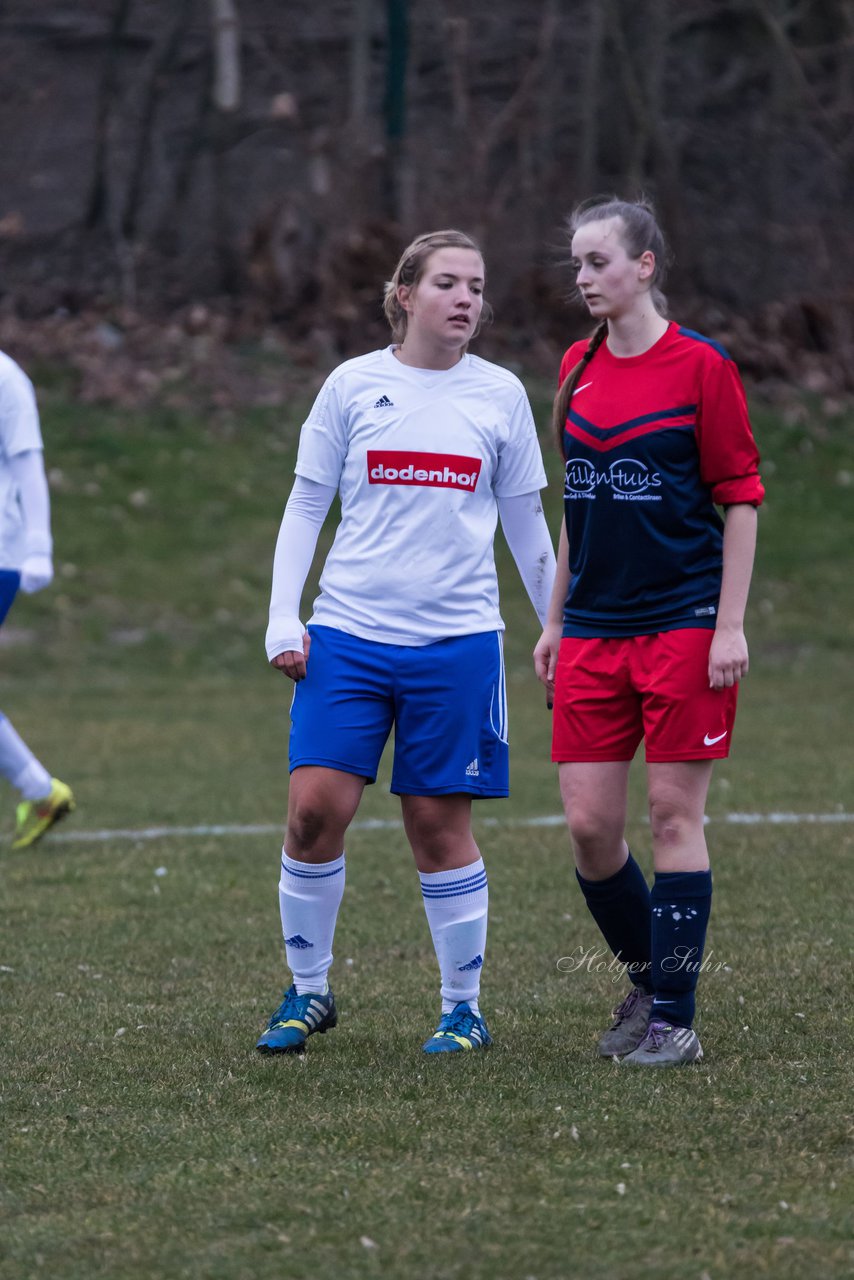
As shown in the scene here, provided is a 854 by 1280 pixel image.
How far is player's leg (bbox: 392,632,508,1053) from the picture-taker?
4.29 meters

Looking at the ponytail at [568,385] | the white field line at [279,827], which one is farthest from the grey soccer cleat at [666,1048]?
the white field line at [279,827]

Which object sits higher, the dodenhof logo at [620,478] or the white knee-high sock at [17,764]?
the dodenhof logo at [620,478]

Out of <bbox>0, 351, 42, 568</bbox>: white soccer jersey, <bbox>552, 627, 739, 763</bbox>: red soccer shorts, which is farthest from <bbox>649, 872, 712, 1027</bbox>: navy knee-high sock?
<bbox>0, 351, 42, 568</bbox>: white soccer jersey

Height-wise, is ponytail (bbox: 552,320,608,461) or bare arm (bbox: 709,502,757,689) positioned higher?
ponytail (bbox: 552,320,608,461)

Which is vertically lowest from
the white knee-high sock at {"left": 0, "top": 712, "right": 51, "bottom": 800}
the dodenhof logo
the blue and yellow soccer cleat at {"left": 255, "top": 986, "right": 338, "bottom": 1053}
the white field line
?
the white field line

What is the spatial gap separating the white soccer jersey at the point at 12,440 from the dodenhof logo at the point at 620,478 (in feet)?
10.2

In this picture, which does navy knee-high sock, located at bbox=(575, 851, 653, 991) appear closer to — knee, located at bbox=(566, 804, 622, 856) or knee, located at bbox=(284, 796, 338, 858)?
knee, located at bbox=(566, 804, 622, 856)

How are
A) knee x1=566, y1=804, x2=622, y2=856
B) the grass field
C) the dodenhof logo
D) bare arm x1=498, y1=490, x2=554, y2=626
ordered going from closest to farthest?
the grass field
the dodenhof logo
knee x1=566, y1=804, x2=622, y2=856
bare arm x1=498, y1=490, x2=554, y2=626

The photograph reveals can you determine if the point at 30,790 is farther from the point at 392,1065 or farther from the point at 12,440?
the point at 392,1065

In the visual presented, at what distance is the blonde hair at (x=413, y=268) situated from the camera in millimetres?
4355

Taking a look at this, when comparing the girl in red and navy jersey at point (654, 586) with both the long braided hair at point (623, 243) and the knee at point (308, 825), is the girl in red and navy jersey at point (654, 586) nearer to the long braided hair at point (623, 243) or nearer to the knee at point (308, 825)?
the long braided hair at point (623, 243)

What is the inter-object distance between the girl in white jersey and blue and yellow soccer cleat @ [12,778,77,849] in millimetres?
3106

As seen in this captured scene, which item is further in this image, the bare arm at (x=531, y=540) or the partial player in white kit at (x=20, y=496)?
the partial player in white kit at (x=20, y=496)

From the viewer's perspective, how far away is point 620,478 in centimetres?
418
